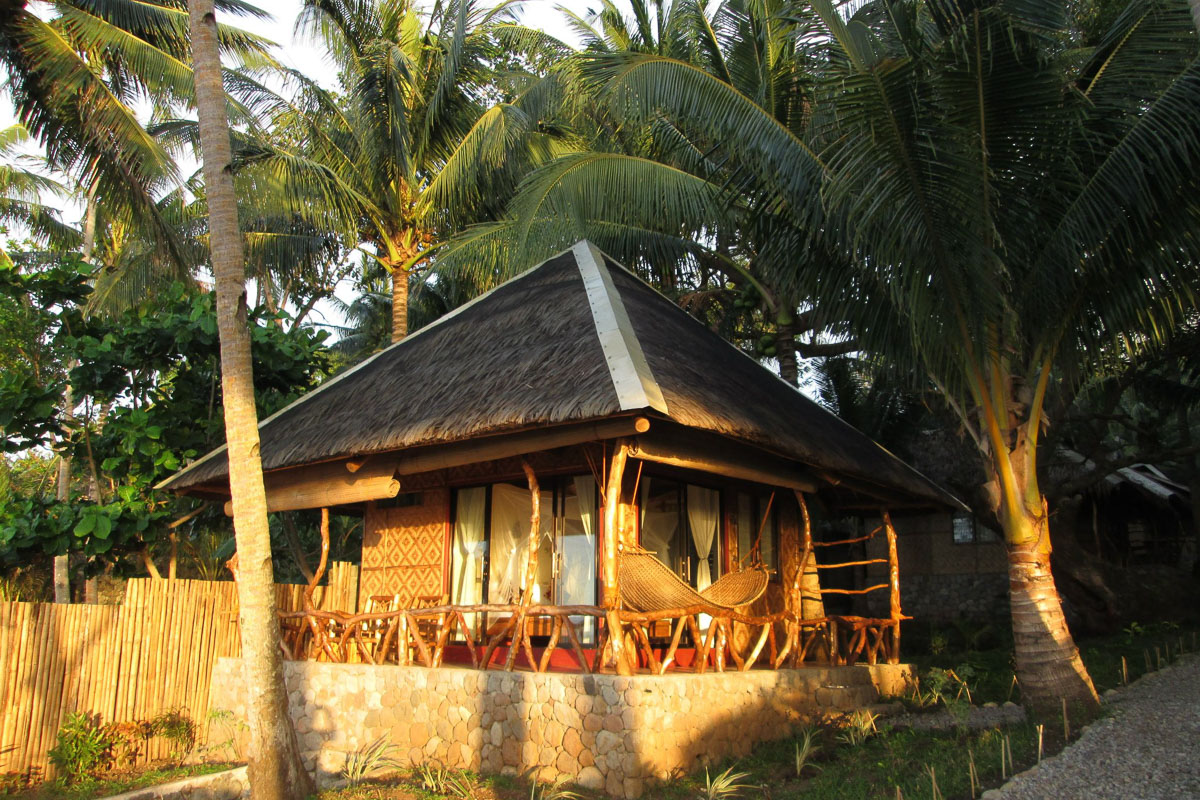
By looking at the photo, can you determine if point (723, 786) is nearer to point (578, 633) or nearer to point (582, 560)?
point (578, 633)

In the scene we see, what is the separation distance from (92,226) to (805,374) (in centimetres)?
1423

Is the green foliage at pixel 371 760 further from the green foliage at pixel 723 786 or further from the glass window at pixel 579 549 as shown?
the green foliage at pixel 723 786

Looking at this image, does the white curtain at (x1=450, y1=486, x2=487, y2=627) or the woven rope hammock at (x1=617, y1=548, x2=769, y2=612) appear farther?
the white curtain at (x1=450, y1=486, x2=487, y2=627)

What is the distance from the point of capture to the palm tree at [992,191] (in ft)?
21.8

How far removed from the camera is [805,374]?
61.2 feet

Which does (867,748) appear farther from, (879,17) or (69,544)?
(69,544)

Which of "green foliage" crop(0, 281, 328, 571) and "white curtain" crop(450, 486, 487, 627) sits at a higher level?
"green foliage" crop(0, 281, 328, 571)

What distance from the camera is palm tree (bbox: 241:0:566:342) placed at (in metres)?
12.4

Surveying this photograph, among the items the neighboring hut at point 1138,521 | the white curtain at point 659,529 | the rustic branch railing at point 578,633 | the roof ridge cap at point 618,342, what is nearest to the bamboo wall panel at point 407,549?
the rustic branch railing at point 578,633

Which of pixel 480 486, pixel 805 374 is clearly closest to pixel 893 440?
pixel 805 374

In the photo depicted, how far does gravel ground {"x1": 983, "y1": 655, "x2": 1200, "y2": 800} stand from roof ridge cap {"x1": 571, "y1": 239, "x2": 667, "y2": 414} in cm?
317

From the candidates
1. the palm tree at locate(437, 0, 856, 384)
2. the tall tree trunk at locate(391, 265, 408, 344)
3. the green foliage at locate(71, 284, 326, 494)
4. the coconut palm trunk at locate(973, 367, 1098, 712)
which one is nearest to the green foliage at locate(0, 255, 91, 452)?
the green foliage at locate(71, 284, 326, 494)

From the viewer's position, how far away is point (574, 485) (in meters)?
8.47

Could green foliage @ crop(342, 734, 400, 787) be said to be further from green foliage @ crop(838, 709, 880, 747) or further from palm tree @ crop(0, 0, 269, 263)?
palm tree @ crop(0, 0, 269, 263)
